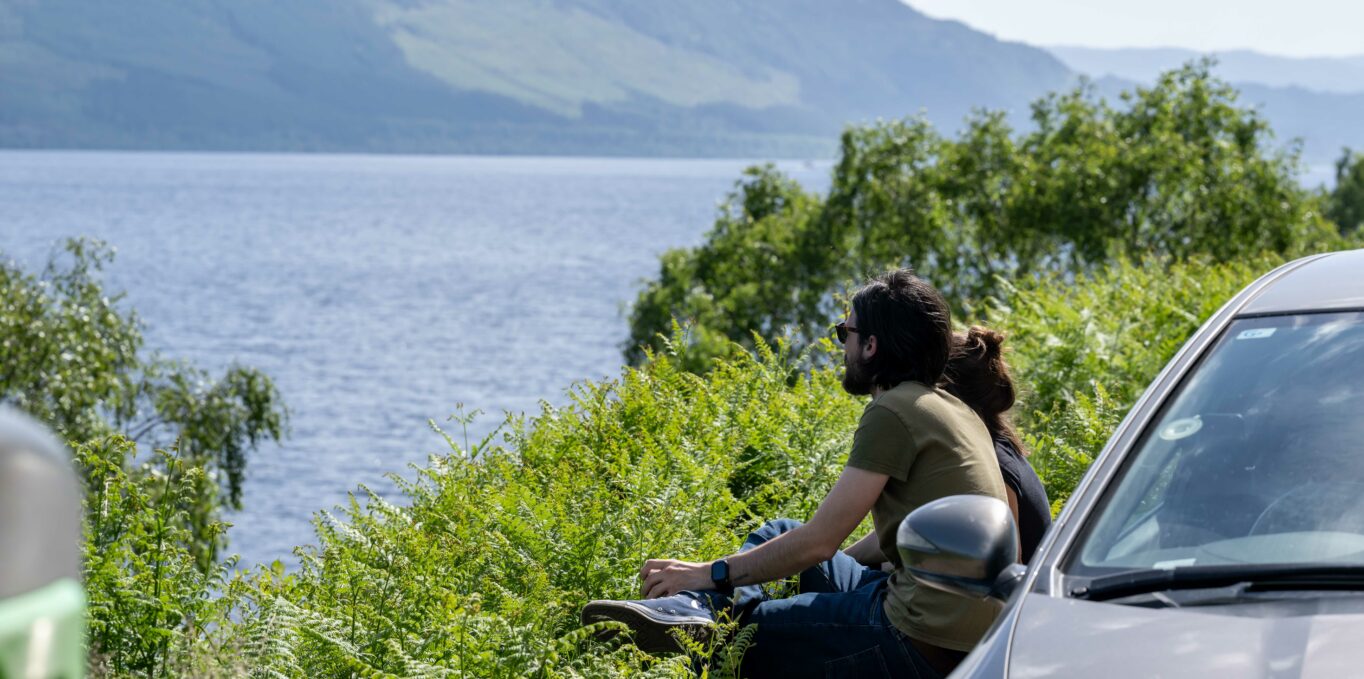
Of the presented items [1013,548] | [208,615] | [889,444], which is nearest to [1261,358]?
[1013,548]

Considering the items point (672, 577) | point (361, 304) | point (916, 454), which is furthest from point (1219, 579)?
point (361, 304)

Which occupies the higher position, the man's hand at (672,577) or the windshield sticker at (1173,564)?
the windshield sticker at (1173,564)

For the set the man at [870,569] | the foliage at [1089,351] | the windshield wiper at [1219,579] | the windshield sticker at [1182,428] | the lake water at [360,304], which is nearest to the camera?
the windshield wiper at [1219,579]

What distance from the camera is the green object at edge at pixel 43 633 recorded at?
1.10 metres

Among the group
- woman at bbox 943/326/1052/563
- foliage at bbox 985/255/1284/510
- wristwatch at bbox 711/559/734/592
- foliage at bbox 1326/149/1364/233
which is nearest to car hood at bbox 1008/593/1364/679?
wristwatch at bbox 711/559/734/592

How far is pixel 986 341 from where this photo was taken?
516cm

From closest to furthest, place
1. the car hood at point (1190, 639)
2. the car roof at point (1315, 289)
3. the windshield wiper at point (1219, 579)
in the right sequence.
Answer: the car hood at point (1190, 639) < the windshield wiper at point (1219, 579) < the car roof at point (1315, 289)

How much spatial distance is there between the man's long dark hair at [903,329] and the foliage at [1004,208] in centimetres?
1995

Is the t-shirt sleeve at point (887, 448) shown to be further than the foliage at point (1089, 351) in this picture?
No

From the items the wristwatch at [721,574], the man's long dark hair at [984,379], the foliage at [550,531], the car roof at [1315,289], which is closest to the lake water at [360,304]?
the foliage at [550,531]

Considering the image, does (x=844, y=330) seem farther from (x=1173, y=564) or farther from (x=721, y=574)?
(x=1173, y=564)

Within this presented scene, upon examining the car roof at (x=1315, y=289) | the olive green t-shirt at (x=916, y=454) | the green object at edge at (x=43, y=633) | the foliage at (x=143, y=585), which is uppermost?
the car roof at (x=1315, y=289)

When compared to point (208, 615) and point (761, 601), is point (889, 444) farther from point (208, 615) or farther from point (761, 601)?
point (208, 615)

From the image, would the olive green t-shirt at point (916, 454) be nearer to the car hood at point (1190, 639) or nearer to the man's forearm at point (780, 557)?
the man's forearm at point (780, 557)
